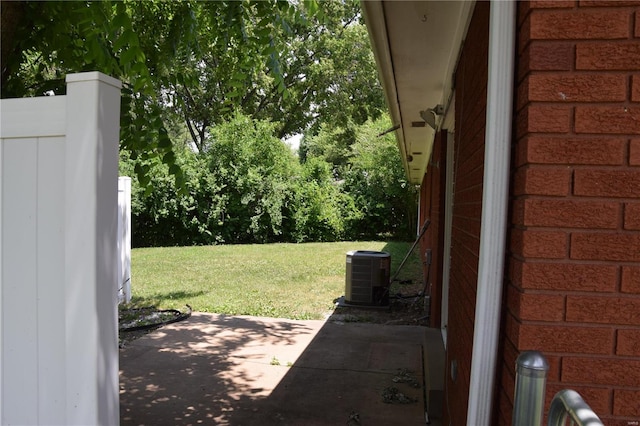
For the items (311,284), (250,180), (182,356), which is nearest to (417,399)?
(182,356)

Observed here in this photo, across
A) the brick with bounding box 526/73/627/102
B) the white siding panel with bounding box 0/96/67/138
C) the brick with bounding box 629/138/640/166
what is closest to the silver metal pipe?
the brick with bounding box 629/138/640/166

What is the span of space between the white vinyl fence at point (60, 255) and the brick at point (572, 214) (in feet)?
5.00

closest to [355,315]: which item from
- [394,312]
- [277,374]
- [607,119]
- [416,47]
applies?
[394,312]

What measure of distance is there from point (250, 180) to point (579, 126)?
18.4 m

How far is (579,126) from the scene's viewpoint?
151 cm

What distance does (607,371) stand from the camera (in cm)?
151

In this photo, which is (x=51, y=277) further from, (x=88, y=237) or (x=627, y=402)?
(x=627, y=402)

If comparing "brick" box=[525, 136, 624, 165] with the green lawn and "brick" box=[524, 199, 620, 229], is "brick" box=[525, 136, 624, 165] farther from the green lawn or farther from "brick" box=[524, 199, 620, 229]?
the green lawn

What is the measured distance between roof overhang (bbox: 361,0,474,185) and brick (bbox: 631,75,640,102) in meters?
1.40

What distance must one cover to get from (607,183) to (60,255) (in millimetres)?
1902

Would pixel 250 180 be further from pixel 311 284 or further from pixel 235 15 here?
pixel 235 15

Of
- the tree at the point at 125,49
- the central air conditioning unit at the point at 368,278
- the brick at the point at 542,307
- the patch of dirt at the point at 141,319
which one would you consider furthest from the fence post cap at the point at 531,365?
the central air conditioning unit at the point at 368,278

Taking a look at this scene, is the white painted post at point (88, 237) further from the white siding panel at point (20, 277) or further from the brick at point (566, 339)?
the brick at point (566, 339)

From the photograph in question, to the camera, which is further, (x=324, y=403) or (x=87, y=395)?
(x=324, y=403)
